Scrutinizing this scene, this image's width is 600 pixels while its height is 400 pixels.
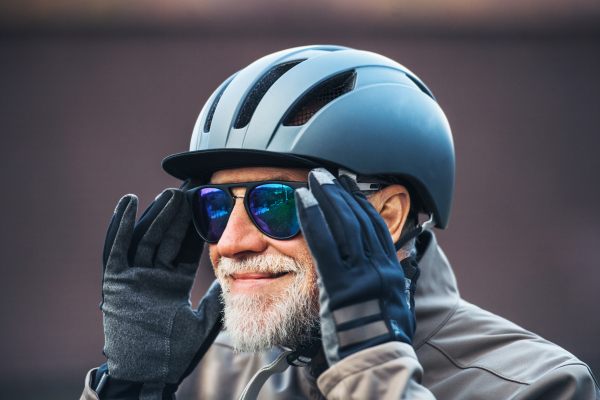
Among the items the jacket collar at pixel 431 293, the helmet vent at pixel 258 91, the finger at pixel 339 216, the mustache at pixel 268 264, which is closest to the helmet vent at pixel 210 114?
the helmet vent at pixel 258 91

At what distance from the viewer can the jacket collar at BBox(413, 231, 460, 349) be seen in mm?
1747

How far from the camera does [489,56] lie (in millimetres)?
5820

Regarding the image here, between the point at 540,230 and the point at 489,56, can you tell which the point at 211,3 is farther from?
the point at 540,230

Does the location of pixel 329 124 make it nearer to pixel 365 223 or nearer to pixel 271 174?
pixel 271 174

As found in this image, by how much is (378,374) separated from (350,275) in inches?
9.6

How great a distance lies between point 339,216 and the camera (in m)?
1.26

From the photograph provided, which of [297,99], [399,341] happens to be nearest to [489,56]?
[297,99]

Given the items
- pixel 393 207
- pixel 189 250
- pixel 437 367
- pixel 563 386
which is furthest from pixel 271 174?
pixel 563 386

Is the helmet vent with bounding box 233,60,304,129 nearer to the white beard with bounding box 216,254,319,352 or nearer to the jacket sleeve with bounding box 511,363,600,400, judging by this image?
the white beard with bounding box 216,254,319,352

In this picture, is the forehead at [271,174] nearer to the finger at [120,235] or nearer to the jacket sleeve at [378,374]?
the finger at [120,235]

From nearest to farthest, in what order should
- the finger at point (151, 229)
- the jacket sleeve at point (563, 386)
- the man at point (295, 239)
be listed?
the jacket sleeve at point (563, 386)
the man at point (295, 239)
the finger at point (151, 229)

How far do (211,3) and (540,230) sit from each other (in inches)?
191

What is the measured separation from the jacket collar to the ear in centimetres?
21

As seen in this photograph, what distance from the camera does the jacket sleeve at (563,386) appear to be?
139 cm
